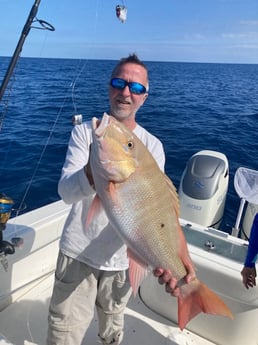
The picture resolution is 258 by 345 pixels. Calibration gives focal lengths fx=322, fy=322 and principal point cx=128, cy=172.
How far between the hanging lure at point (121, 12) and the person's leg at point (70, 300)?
336cm

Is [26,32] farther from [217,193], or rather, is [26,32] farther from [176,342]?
[217,193]

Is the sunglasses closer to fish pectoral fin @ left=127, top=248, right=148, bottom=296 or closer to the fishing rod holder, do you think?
fish pectoral fin @ left=127, top=248, right=148, bottom=296

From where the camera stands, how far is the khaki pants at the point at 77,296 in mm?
2133

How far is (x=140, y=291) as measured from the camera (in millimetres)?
3320

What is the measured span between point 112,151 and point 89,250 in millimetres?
899

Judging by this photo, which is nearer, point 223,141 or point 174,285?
point 174,285

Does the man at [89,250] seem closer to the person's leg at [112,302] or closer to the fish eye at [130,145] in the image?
the person's leg at [112,302]

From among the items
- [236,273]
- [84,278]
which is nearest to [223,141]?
[236,273]

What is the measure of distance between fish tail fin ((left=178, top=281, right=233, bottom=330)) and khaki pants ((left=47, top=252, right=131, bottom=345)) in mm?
653

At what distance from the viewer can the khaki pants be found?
2.13m

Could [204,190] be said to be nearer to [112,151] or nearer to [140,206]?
[140,206]

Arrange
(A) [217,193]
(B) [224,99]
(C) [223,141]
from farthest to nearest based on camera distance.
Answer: (B) [224,99], (C) [223,141], (A) [217,193]

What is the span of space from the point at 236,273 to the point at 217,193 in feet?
7.23

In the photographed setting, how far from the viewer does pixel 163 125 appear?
1450 centimetres
